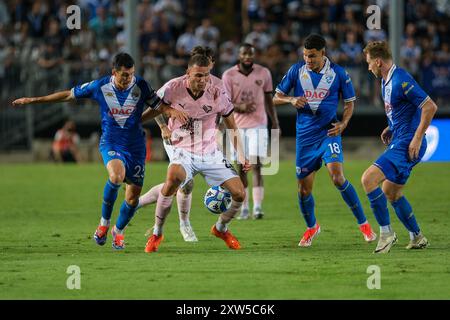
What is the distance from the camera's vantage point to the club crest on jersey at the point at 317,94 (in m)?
13.0

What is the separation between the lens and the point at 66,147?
28.4 meters

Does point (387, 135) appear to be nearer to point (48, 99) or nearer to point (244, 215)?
point (48, 99)

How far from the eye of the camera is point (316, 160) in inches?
507

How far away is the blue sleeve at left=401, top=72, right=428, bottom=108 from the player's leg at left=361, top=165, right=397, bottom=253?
31.7 inches

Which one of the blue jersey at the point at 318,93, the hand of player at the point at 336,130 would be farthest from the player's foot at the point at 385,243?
the blue jersey at the point at 318,93

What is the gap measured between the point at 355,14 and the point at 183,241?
17385 mm

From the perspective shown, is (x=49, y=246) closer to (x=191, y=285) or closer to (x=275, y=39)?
(x=191, y=285)

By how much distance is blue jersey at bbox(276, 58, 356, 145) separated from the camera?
12977 mm

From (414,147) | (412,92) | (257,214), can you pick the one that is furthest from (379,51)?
(257,214)

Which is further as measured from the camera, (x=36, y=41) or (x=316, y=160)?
(x=36, y=41)

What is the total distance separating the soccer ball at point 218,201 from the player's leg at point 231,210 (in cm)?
7

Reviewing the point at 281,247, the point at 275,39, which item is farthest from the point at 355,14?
the point at 281,247

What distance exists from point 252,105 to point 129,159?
4682mm

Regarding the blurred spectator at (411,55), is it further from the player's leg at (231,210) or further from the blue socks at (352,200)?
the player's leg at (231,210)
